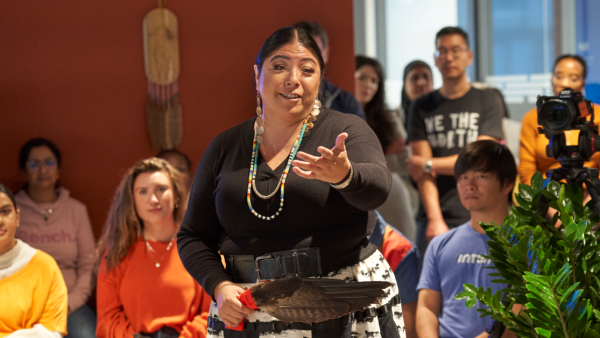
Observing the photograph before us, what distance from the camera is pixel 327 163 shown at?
1.12 meters

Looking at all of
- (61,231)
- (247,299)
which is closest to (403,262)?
(247,299)

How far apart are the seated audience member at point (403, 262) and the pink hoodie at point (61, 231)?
53.6 inches

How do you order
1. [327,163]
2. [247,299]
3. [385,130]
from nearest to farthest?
[327,163] < [247,299] < [385,130]

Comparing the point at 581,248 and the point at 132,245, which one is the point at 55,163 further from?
the point at 581,248

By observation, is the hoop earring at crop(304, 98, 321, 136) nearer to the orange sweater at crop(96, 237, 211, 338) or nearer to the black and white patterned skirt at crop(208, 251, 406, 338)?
the black and white patterned skirt at crop(208, 251, 406, 338)

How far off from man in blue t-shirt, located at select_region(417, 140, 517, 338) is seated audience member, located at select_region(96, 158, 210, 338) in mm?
848

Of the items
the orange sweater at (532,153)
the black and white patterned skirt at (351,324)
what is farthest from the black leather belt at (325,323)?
the orange sweater at (532,153)

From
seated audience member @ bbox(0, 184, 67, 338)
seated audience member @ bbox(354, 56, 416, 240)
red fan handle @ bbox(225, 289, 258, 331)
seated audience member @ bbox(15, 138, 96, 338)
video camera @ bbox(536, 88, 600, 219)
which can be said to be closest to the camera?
red fan handle @ bbox(225, 289, 258, 331)

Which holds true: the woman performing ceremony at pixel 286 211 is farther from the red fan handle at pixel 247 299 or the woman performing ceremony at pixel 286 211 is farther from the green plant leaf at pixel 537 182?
the green plant leaf at pixel 537 182

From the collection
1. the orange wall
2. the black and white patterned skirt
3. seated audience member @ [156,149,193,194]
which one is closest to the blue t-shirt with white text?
the black and white patterned skirt

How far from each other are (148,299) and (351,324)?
1227mm

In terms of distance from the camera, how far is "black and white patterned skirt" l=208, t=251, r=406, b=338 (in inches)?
52.1

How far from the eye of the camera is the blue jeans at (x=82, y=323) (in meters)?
2.62

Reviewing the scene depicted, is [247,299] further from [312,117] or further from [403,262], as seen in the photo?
[403,262]
